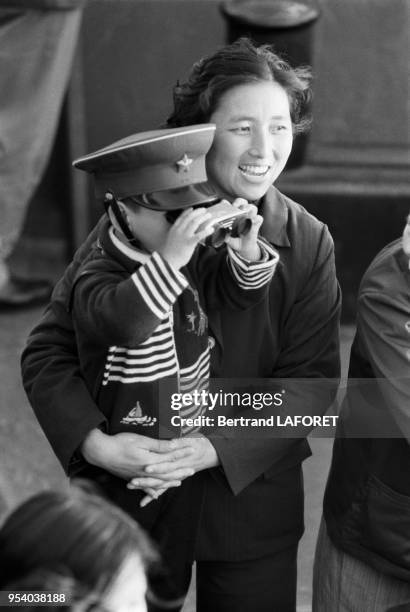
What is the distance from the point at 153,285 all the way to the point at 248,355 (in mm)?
368

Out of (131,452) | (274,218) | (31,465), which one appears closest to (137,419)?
(131,452)

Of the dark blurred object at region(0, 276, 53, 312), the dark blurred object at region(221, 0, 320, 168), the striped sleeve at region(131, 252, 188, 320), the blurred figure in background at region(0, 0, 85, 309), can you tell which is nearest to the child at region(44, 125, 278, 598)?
the striped sleeve at region(131, 252, 188, 320)

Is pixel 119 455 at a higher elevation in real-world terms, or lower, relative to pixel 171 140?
lower

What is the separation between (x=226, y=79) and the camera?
1.98m

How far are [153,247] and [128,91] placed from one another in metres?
2.95

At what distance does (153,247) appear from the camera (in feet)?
6.23

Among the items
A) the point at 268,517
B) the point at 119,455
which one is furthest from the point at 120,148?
the point at 268,517

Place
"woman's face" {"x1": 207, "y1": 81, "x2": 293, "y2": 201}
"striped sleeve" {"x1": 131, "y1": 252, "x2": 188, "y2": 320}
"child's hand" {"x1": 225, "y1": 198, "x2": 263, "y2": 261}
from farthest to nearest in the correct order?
"woman's face" {"x1": 207, "y1": 81, "x2": 293, "y2": 201}
"child's hand" {"x1": 225, "y1": 198, "x2": 263, "y2": 261}
"striped sleeve" {"x1": 131, "y1": 252, "x2": 188, "y2": 320}

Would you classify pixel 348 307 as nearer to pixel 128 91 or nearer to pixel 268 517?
pixel 128 91

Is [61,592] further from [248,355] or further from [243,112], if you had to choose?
[243,112]

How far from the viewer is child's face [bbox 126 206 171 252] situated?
1.87 metres

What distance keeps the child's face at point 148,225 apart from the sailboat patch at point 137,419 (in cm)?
29

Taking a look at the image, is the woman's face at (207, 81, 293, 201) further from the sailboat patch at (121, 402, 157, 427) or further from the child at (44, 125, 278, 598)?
the sailboat patch at (121, 402, 157, 427)

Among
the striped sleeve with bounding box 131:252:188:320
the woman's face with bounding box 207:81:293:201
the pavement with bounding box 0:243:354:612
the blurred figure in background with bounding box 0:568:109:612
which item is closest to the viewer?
the blurred figure in background with bounding box 0:568:109:612
